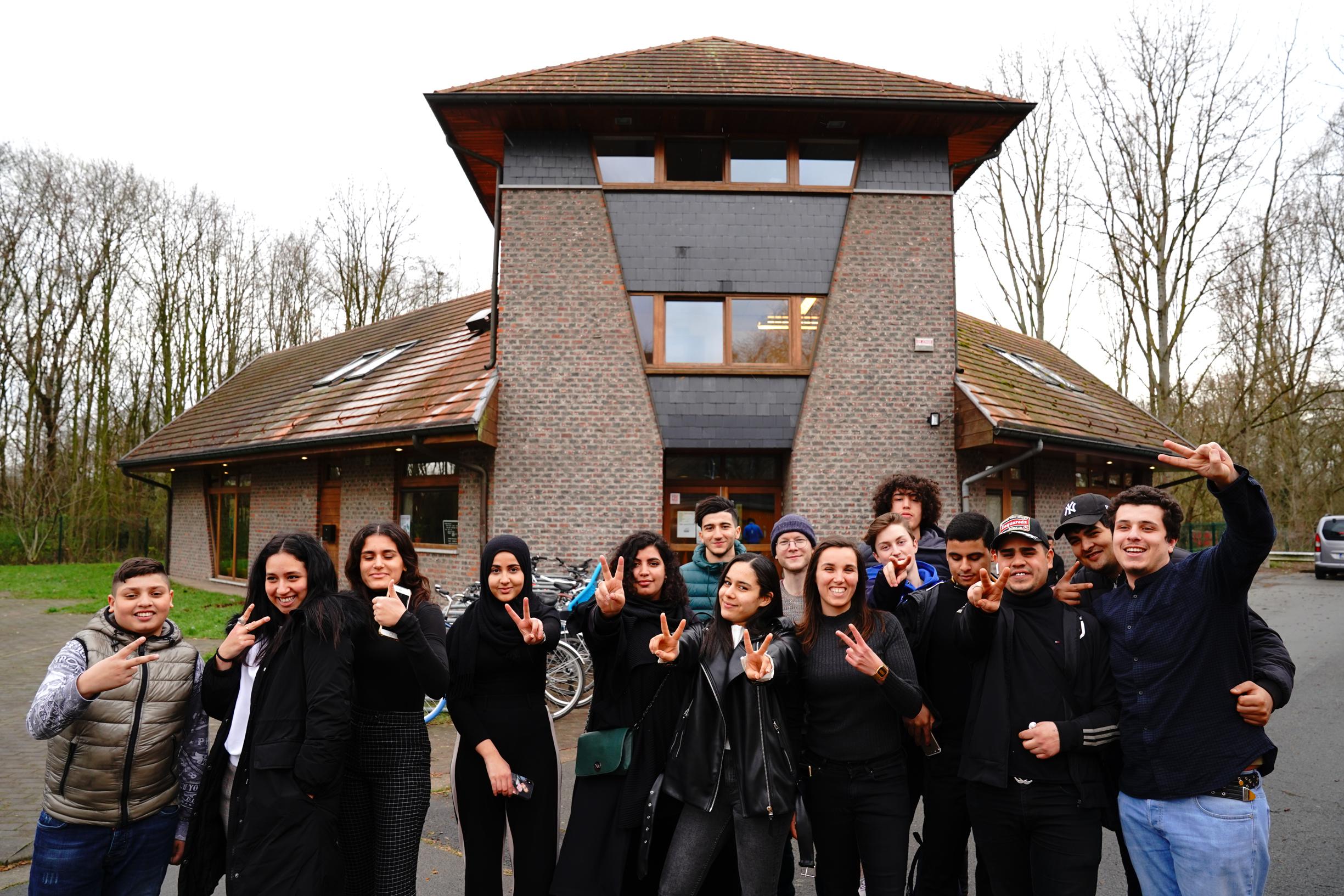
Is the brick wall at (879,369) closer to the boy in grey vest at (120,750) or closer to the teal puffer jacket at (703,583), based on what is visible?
the teal puffer jacket at (703,583)

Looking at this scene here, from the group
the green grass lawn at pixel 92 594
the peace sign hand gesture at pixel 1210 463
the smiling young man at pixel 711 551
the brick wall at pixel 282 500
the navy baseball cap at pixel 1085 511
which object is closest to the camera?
the peace sign hand gesture at pixel 1210 463

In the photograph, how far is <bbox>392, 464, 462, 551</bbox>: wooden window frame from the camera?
A: 11.4 m

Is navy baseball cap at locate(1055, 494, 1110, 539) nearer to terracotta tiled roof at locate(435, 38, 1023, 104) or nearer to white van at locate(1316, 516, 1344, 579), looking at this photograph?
terracotta tiled roof at locate(435, 38, 1023, 104)

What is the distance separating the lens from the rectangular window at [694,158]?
11.5 meters

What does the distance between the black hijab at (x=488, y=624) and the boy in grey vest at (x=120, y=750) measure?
99cm

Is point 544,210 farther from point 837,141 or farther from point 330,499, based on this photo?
point 330,499

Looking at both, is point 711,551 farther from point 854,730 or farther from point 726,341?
point 726,341

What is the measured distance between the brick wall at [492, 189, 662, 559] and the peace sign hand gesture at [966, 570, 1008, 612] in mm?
8102

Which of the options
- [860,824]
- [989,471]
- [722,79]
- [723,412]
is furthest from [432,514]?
[860,824]

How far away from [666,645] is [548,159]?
32.5ft

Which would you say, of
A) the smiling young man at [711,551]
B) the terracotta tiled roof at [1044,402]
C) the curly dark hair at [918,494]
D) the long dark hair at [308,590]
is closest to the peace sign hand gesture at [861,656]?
the smiling young man at [711,551]

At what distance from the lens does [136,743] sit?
9.29ft

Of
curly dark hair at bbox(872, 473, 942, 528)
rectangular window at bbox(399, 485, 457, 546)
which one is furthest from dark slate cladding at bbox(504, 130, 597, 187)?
curly dark hair at bbox(872, 473, 942, 528)

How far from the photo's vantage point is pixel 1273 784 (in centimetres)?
550
